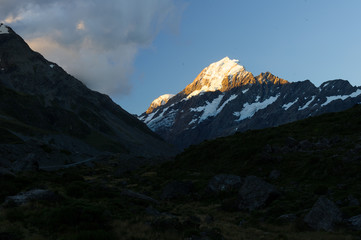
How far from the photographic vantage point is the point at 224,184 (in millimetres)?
35406

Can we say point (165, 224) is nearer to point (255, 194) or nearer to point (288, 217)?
point (288, 217)

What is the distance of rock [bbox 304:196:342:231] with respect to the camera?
2023 centimetres

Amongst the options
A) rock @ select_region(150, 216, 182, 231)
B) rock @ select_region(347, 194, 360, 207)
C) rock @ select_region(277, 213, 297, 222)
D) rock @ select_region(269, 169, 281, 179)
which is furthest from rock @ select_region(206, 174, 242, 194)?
rock @ select_region(150, 216, 182, 231)

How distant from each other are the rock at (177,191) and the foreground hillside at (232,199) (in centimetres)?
12

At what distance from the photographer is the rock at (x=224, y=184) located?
34531 mm

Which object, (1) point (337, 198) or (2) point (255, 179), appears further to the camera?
(2) point (255, 179)

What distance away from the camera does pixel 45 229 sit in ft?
56.1

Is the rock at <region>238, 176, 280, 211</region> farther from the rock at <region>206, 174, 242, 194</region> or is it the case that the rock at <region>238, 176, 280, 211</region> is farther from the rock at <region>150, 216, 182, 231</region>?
the rock at <region>150, 216, 182, 231</region>

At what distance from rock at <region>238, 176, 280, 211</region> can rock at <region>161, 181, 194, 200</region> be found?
31.4 feet

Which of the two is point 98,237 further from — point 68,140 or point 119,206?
point 68,140

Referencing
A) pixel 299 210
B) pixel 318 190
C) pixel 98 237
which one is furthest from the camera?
pixel 318 190

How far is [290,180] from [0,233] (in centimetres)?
2799

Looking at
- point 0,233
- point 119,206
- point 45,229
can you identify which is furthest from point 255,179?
point 0,233

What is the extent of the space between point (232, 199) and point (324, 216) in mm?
10314
